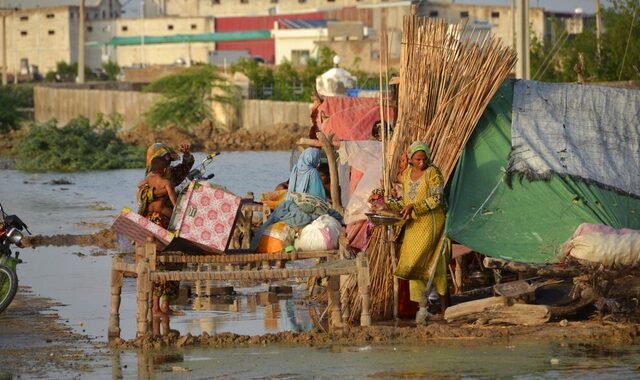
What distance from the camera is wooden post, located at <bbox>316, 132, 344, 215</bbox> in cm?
1214

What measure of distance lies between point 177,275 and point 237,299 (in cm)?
261

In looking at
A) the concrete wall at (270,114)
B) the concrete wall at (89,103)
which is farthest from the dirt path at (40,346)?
the concrete wall at (89,103)

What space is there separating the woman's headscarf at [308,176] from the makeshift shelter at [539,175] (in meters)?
1.54

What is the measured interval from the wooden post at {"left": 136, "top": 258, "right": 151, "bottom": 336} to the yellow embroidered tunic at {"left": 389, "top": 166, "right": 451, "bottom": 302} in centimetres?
185

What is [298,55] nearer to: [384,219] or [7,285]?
[7,285]

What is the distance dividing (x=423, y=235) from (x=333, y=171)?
2.24 metres

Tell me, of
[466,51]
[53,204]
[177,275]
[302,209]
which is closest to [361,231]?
[302,209]

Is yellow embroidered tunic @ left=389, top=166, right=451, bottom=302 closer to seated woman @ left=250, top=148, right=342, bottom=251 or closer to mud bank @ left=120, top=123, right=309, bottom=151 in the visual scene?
seated woman @ left=250, top=148, right=342, bottom=251

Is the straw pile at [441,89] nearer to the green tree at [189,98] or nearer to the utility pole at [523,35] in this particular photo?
the utility pole at [523,35]

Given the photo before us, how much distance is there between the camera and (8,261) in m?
10.6

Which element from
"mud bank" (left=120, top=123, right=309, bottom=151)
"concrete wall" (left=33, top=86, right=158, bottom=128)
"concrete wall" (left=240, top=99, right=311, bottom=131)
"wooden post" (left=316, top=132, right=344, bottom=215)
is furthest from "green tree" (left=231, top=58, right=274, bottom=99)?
"wooden post" (left=316, top=132, right=344, bottom=215)

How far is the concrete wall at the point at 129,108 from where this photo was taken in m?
39.6

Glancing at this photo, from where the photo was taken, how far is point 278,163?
31109mm

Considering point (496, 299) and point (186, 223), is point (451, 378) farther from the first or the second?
point (186, 223)
